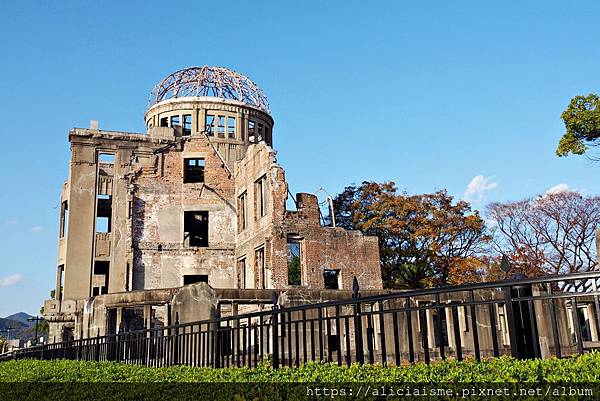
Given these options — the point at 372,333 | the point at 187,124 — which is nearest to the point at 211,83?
the point at 187,124

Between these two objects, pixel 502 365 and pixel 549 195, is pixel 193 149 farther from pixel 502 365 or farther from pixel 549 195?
pixel 502 365

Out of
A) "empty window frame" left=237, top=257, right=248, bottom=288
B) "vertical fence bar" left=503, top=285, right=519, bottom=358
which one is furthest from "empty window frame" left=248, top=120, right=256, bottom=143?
"vertical fence bar" left=503, top=285, right=519, bottom=358

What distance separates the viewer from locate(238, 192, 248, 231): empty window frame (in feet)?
104

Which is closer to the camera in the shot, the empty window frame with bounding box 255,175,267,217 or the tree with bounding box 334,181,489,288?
the empty window frame with bounding box 255,175,267,217

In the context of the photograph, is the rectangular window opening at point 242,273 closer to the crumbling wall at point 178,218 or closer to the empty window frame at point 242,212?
the crumbling wall at point 178,218

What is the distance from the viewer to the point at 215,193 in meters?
32.8

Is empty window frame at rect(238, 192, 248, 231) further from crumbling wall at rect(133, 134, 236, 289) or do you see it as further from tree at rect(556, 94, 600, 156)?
tree at rect(556, 94, 600, 156)

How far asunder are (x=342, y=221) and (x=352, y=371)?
34.3 meters

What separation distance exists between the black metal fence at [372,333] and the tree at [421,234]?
1209 cm

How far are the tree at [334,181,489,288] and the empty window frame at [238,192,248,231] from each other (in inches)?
340

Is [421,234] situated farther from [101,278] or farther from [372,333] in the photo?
[372,333]

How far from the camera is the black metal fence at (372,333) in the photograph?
5.28 metres

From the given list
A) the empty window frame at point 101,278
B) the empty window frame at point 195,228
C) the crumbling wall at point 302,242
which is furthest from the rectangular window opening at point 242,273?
the empty window frame at point 101,278

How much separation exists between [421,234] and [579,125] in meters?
14.2
